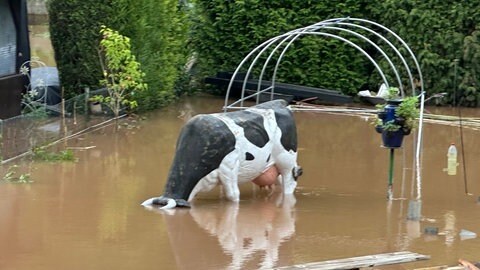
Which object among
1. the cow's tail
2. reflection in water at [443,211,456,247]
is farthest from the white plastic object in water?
the cow's tail

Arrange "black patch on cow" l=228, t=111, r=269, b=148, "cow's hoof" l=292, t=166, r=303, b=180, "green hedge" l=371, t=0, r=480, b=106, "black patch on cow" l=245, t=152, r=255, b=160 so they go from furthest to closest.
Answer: "green hedge" l=371, t=0, r=480, b=106, "cow's hoof" l=292, t=166, r=303, b=180, "black patch on cow" l=228, t=111, r=269, b=148, "black patch on cow" l=245, t=152, r=255, b=160

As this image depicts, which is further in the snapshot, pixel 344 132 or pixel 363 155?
pixel 344 132

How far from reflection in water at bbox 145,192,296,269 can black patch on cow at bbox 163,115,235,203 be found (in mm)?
289

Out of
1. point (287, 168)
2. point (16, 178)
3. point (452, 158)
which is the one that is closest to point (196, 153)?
point (287, 168)

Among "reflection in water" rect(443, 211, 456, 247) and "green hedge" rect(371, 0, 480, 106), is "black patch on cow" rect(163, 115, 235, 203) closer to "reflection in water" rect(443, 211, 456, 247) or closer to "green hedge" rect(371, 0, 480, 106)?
"reflection in water" rect(443, 211, 456, 247)

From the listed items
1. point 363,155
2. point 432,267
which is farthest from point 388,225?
point 363,155

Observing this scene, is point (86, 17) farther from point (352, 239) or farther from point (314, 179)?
point (352, 239)

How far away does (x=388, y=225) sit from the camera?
1022 centimetres

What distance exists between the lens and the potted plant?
35.3 feet

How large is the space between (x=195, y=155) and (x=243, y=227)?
1051 mm

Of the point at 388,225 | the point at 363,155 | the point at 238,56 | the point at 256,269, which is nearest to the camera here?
the point at 256,269

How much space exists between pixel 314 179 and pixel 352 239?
309cm

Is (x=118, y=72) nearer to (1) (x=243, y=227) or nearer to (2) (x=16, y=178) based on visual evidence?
(2) (x=16, y=178)

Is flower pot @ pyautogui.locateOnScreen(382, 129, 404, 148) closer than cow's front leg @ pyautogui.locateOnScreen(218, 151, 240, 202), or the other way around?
cow's front leg @ pyautogui.locateOnScreen(218, 151, 240, 202)
